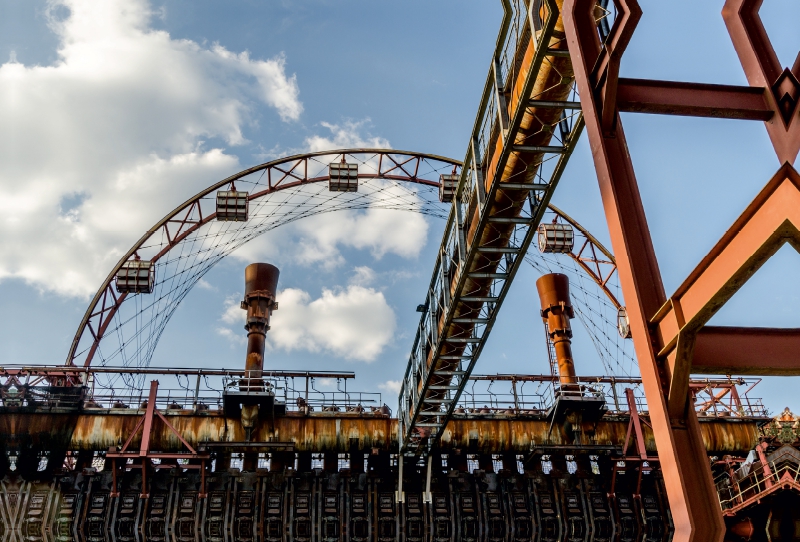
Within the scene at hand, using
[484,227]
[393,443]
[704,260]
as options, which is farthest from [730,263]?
[393,443]

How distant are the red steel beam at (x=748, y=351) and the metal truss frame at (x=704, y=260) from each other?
0.03 feet

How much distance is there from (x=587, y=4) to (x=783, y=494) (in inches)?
884

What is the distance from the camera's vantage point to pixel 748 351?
21.9 ft

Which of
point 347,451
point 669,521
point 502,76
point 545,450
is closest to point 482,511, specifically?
point 545,450

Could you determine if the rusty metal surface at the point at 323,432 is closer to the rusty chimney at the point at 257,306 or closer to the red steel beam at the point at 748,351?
the rusty chimney at the point at 257,306

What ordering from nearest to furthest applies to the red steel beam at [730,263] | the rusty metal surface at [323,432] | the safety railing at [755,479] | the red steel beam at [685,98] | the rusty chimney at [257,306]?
the red steel beam at [730,263] → the red steel beam at [685,98] → the safety railing at [755,479] → the rusty metal surface at [323,432] → the rusty chimney at [257,306]

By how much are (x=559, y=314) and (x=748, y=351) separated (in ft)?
76.6

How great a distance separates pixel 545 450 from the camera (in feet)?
83.9

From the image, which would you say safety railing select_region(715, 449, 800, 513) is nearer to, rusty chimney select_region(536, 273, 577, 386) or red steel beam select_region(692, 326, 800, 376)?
rusty chimney select_region(536, 273, 577, 386)

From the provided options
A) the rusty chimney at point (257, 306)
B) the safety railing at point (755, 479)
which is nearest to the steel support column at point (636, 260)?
the safety railing at point (755, 479)

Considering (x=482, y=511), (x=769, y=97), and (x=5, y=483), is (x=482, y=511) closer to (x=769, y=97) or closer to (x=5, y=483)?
(x=5, y=483)

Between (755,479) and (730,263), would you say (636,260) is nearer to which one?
(730,263)

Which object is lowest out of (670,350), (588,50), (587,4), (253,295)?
(670,350)

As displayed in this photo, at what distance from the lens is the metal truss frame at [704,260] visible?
5.73 metres
